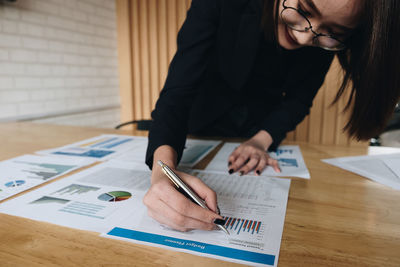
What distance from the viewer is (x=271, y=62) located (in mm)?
1028

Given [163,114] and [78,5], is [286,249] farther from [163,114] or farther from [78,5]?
[78,5]

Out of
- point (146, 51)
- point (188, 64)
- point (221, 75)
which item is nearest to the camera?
point (188, 64)

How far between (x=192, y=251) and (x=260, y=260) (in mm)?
88

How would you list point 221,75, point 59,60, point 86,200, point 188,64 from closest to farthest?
point 86,200 → point 188,64 → point 221,75 → point 59,60

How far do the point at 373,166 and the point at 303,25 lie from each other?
0.41 m

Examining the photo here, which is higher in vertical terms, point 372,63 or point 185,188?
point 372,63

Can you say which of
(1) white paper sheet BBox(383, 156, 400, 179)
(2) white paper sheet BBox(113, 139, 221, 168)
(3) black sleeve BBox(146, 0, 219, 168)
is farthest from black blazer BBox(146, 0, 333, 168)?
(1) white paper sheet BBox(383, 156, 400, 179)

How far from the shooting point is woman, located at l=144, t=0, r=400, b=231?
535 mm

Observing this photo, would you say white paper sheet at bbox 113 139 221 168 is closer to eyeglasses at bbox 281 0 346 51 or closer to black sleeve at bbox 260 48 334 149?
black sleeve at bbox 260 48 334 149

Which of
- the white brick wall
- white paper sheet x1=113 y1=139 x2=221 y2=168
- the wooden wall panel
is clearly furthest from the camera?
the wooden wall panel

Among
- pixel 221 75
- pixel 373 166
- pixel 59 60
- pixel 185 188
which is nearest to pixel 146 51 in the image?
pixel 59 60

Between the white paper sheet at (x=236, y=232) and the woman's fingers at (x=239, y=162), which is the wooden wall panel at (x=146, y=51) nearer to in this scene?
the woman's fingers at (x=239, y=162)

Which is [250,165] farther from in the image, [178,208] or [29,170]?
[29,170]

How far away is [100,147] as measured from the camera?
0.96 metres
